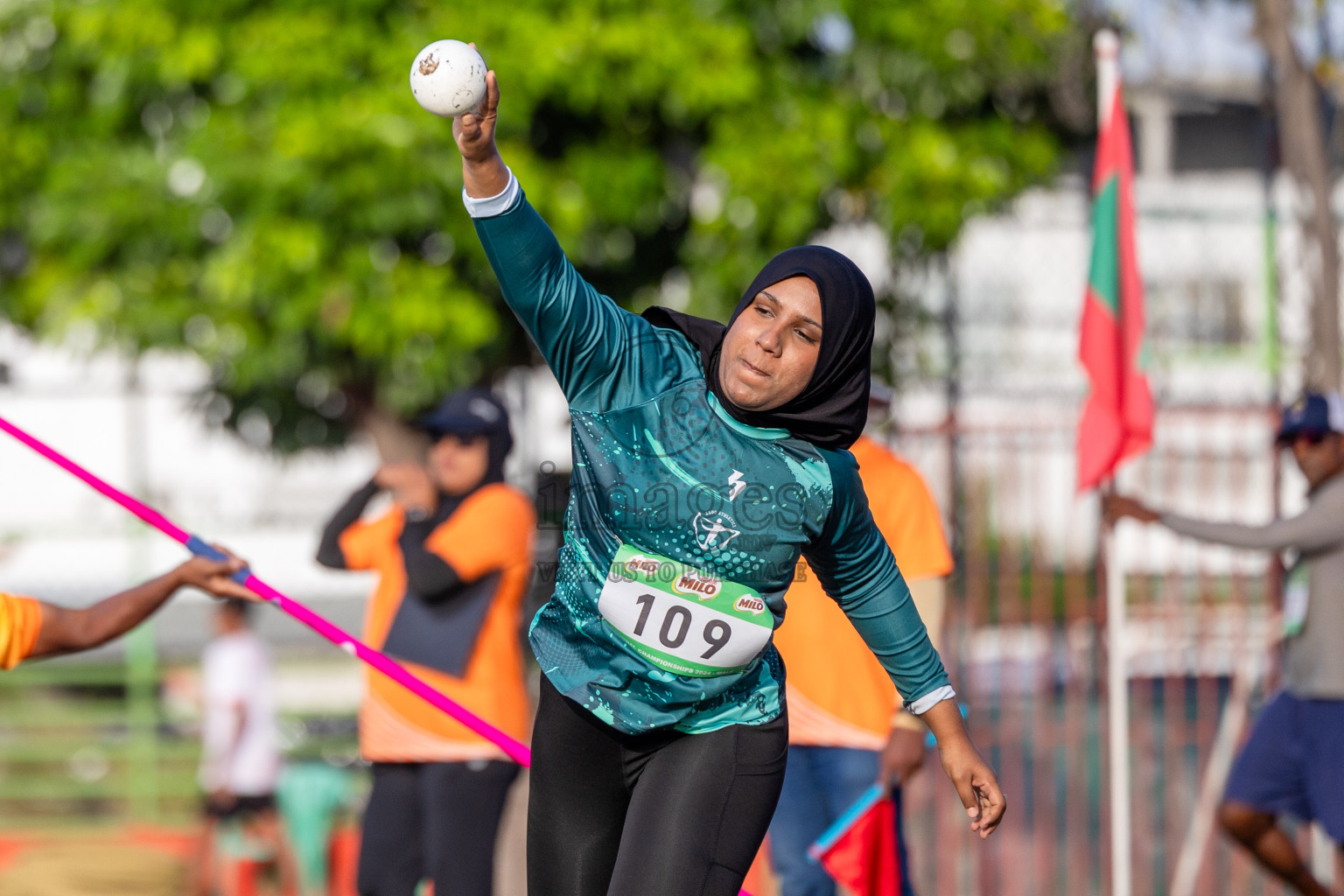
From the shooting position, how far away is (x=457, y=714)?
10.7 feet

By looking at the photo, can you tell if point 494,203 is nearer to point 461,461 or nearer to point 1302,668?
point 461,461

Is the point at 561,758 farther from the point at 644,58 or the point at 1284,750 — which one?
the point at 644,58

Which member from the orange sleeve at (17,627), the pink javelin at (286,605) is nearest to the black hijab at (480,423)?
the pink javelin at (286,605)

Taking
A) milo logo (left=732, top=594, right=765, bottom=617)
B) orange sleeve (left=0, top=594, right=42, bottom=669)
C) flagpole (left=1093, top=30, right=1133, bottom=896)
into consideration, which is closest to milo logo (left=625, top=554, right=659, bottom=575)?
milo logo (left=732, top=594, right=765, bottom=617)

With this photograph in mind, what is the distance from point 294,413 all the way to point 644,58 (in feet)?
12.0

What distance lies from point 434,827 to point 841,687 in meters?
1.23

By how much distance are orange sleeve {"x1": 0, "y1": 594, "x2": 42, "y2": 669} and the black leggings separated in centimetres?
120

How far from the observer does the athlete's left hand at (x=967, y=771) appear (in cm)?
272

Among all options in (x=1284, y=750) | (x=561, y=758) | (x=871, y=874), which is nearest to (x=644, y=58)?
(x=1284, y=750)

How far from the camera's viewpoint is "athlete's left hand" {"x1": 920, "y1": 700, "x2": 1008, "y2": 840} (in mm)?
2719

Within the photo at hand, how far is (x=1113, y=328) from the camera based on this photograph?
Answer: 505cm

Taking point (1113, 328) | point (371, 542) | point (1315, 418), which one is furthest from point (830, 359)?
point (1315, 418)

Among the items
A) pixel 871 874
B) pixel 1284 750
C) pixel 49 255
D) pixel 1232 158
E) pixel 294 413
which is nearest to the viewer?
pixel 871 874

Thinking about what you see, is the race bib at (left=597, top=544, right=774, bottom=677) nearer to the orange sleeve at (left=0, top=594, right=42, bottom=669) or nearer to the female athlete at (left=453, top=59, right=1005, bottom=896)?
the female athlete at (left=453, top=59, right=1005, bottom=896)
